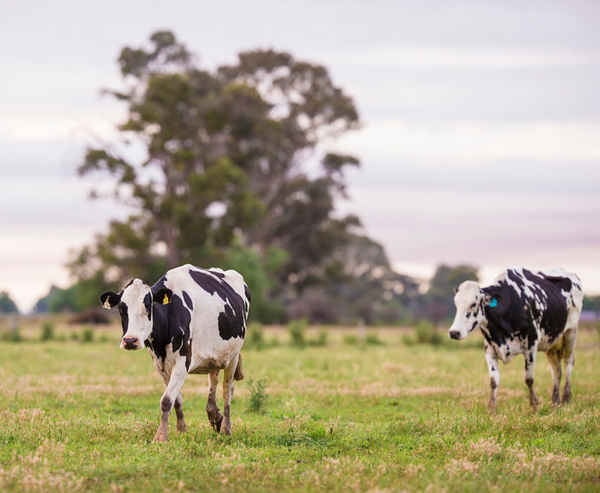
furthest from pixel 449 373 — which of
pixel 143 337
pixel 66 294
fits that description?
pixel 66 294

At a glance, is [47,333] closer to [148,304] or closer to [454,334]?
[454,334]

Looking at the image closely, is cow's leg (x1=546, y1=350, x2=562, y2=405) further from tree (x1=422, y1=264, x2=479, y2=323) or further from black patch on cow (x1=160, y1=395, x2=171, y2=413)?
tree (x1=422, y1=264, x2=479, y2=323)

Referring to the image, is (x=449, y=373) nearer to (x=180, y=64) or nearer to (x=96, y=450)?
(x=96, y=450)

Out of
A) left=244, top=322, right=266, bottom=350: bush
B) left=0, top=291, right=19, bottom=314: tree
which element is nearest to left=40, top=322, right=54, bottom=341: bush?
left=244, top=322, right=266, bottom=350: bush

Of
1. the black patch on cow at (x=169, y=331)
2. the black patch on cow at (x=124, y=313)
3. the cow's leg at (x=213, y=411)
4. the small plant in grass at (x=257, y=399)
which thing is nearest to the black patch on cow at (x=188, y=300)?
the black patch on cow at (x=169, y=331)

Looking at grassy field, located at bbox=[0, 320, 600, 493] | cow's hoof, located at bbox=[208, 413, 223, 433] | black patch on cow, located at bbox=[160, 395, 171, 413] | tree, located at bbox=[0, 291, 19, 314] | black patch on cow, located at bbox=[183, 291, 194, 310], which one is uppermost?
black patch on cow, located at bbox=[183, 291, 194, 310]

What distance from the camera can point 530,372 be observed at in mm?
13820

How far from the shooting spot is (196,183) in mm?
51031

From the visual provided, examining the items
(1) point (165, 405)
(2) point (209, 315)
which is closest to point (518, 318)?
(2) point (209, 315)

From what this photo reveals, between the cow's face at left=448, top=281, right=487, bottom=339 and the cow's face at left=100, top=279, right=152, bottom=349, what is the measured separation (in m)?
5.30

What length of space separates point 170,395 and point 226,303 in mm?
1622

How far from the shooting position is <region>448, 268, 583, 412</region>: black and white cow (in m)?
13.5

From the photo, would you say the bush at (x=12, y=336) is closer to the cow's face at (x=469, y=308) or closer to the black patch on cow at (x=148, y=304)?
the cow's face at (x=469, y=308)

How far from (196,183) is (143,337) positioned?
41629 mm
